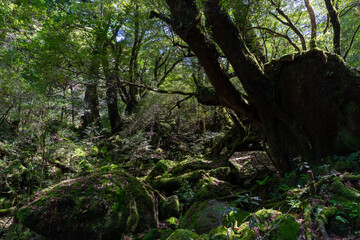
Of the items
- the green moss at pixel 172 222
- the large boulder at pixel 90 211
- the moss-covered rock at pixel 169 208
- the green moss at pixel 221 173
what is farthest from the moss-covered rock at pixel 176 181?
the large boulder at pixel 90 211

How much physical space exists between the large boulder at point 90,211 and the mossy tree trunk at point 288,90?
3.52 meters

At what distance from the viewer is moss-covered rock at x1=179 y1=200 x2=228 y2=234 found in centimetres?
389

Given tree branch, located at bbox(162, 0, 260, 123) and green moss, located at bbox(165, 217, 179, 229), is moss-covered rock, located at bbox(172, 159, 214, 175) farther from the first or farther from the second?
tree branch, located at bbox(162, 0, 260, 123)

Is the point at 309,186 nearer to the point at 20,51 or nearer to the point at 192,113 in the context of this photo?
the point at 192,113

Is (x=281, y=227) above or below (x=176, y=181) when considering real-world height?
below

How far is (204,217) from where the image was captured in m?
4.12

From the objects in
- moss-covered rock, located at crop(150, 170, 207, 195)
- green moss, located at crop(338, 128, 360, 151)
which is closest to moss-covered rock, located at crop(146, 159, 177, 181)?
moss-covered rock, located at crop(150, 170, 207, 195)

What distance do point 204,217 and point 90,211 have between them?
2289 mm

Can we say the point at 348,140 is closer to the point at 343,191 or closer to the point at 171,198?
the point at 343,191

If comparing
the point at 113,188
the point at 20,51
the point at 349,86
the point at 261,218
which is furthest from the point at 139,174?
the point at 20,51

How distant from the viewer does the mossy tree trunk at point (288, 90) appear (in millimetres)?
4570

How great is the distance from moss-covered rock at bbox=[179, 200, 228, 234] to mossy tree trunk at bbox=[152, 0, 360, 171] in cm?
229

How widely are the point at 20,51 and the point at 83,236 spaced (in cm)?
1060

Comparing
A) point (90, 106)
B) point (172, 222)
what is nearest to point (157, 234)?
point (172, 222)
